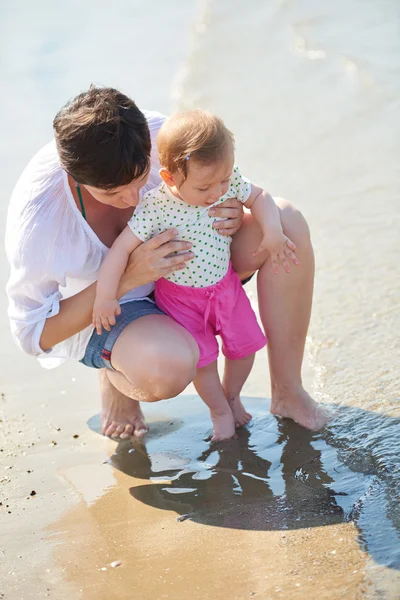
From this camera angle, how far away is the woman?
2.71 metres

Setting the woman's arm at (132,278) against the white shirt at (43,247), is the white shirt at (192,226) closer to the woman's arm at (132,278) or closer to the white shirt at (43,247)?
the woman's arm at (132,278)

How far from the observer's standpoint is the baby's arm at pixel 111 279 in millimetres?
2893

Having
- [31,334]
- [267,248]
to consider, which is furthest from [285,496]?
[31,334]

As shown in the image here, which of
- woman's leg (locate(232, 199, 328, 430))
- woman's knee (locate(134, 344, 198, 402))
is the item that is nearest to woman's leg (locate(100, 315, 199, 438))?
woman's knee (locate(134, 344, 198, 402))

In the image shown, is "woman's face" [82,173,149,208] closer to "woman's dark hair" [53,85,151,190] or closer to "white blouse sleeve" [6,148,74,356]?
"woman's dark hair" [53,85,151,190]

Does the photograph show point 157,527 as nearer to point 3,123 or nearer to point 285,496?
point 285,496

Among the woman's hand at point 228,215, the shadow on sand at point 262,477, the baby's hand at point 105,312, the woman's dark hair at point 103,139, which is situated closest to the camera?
the shadow on sand at point 262,477

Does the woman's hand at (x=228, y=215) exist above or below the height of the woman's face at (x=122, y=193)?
below

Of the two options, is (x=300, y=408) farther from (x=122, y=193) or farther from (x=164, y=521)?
(x=122, y=193)

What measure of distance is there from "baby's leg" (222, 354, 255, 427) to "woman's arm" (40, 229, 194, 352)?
446 millimetres

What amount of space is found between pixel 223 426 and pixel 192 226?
2.27 feet

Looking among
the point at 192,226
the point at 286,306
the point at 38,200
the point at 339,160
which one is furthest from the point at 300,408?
the point at 339,160

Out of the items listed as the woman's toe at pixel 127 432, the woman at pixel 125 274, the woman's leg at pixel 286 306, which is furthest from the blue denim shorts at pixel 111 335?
the woman's leg at pixel 286 306

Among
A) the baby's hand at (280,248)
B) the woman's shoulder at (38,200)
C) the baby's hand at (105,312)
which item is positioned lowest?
the baby's hand at (105,312)
